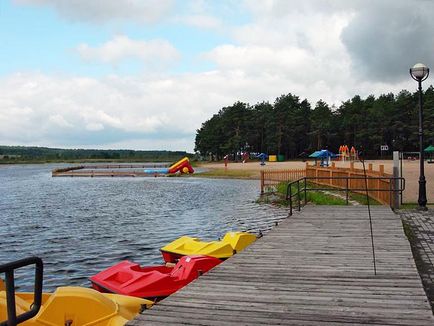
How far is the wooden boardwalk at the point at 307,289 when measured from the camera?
5301 millimetres

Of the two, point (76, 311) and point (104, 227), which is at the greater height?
point (76, 311)

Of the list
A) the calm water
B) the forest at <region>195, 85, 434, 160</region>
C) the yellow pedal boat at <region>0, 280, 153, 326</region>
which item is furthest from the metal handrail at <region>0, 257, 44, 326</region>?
the forest at <region>195, 85, 434, 160</region>

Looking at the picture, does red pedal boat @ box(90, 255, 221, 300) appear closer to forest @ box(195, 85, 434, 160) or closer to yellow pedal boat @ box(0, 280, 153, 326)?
yellow pedal boat @ box(0, 280, 153, 326)

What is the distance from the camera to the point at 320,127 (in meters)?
104

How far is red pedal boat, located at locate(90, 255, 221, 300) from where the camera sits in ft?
28.6

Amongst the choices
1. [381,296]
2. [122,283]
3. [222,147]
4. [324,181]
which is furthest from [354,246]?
[222,147]

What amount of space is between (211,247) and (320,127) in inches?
3761

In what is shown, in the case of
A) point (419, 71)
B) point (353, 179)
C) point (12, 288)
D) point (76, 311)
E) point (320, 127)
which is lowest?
point (76, 311)

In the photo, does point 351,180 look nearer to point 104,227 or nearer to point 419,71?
point 419,71

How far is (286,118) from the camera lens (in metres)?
113

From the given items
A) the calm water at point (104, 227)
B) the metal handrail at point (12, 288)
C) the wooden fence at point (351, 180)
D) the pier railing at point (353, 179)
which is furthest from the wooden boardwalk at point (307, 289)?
the wooden fence at point (351, 180)

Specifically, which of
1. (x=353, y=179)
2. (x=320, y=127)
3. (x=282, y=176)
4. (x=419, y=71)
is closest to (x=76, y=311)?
(x=419, y=71)

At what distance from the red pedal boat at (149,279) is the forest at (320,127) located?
86.4m

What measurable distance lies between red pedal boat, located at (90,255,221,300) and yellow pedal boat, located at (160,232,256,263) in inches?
48.9
